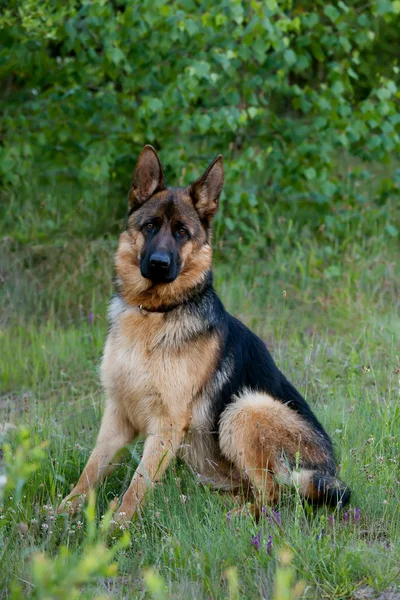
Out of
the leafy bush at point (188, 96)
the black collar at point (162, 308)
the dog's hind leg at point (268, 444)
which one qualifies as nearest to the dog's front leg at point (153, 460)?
the dog's hind leg at point (268, 444)

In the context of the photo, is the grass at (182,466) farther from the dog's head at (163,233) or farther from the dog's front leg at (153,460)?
the dog's head at (163,233)

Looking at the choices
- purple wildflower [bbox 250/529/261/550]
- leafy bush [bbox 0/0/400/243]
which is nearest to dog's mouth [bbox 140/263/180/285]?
purple wildflower [bbox 250/529/261/550]

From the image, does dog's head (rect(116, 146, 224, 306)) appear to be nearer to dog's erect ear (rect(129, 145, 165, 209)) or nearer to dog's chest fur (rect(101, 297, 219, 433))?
dog's erect ear (rect(129, 145, 165, 209))

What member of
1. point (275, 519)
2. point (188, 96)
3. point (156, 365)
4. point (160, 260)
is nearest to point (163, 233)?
point (160, 260)

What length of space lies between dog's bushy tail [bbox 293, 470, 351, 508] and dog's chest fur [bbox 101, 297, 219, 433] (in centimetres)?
71

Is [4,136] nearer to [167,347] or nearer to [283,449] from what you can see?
[167,347]

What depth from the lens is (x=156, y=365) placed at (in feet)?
12.7

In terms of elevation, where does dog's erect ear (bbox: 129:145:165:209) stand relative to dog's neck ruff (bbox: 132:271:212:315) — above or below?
above

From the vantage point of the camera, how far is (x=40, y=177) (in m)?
8.20

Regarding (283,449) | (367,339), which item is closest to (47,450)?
(283,449)

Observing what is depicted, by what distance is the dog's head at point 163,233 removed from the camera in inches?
162

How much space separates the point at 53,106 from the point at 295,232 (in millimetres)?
2811

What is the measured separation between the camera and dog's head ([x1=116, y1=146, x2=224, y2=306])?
4109 mm

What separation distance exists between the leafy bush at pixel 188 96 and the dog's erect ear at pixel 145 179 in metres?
2.28
